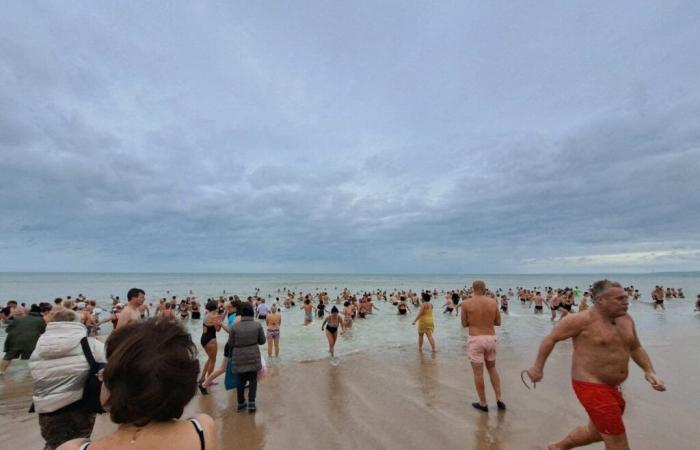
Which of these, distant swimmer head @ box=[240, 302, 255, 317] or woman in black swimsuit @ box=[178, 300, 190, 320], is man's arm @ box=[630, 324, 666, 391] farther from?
woman in black swimsuit @ box=[178, 300, 190, 320]

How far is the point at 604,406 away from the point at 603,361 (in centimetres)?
38

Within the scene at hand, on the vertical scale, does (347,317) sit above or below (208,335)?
below

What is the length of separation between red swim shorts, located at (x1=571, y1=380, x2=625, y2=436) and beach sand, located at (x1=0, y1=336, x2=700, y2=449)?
154 centimetres

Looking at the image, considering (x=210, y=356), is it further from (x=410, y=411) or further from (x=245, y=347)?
(x=410, y=411)

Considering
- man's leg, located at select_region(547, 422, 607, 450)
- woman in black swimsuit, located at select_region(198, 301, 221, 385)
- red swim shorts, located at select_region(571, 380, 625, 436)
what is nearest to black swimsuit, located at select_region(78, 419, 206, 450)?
red swim shorts, located at select_region(571, 380, 625, 436)

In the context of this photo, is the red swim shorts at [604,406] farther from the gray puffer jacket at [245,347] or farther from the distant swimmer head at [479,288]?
the gray puffer jacket at [245,347]

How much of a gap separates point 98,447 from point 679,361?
1223cm

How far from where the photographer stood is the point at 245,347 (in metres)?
6.09

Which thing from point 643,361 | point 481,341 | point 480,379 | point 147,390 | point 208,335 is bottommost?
point 480,379

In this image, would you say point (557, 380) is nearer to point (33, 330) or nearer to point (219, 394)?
point (219, 394)

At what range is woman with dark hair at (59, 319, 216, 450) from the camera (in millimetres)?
1366

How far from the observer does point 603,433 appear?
3.25 metres

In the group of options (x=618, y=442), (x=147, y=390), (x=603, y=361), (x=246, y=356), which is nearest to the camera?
(x=147, y=390)

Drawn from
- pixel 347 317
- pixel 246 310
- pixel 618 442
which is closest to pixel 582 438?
pixel 618 442
